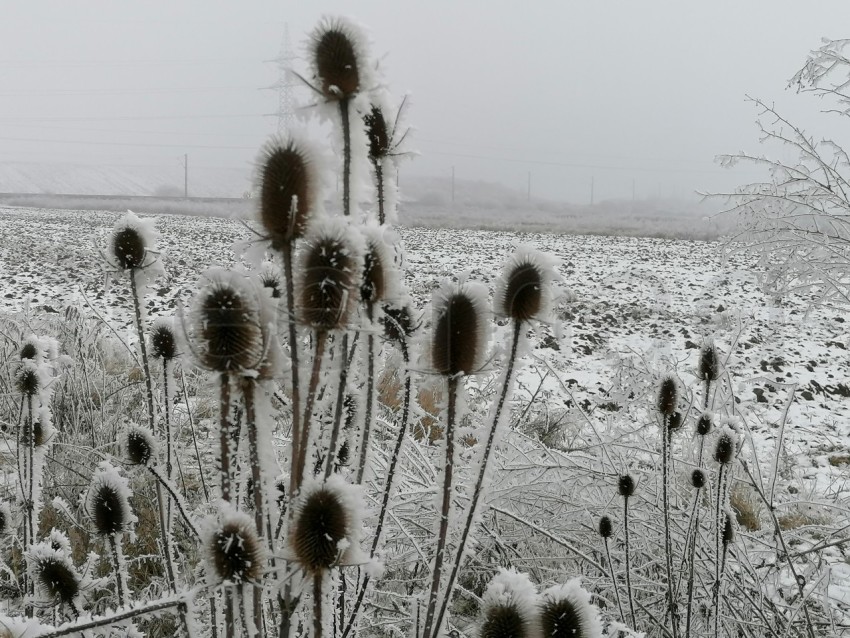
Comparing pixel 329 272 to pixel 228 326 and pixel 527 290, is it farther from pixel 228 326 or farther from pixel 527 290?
pixel 527 290

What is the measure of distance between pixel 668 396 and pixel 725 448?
227 mm

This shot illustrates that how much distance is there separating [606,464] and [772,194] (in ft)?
12.7

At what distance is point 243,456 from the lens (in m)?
1.00

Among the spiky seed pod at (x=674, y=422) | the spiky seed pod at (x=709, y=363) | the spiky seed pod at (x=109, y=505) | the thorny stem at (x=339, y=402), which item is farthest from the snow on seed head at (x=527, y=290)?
the spiky seed pod at (x=709, y=363)

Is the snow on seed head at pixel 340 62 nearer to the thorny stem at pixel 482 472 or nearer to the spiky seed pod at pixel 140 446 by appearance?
the thorny stem at pixel 482 472

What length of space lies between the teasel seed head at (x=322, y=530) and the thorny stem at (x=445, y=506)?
21 cm

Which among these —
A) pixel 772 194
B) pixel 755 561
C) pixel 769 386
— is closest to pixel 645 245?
pixel 769 386

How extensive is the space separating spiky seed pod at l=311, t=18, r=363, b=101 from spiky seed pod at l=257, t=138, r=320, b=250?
0.09 meters

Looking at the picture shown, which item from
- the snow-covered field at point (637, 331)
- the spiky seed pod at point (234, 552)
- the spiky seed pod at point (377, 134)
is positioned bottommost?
the snow-covered field at point (637, 331)

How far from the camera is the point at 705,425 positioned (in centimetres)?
197

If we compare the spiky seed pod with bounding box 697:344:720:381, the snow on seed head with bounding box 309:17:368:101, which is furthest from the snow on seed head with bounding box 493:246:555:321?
the spiky seed pod with bounding box 697:344:720:381

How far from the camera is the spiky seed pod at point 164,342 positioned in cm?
133

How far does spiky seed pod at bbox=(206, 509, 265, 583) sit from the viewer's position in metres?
0.77

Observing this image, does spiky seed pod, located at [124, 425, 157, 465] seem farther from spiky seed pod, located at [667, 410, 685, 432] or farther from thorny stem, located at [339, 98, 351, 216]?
spiky seed pod, located at [667, 410, 685, 432]
